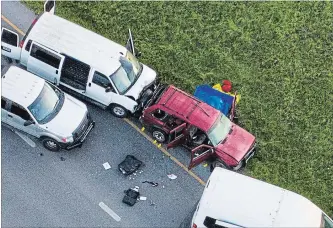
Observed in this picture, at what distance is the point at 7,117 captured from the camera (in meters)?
18.0

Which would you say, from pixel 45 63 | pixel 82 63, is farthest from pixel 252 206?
pixel 45 63

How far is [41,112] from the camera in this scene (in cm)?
1805

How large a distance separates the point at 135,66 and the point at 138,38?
2.43m

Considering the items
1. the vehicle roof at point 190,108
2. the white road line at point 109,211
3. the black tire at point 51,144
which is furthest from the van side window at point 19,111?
the vehicle roof at point 190,108

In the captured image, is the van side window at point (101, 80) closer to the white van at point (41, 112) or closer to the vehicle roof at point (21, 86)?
the white van at point (41, 112)

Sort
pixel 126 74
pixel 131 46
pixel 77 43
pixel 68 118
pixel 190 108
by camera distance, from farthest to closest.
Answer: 1. pixel 131 46
2. pixel 126 74
3. pixel 77 43
4. pixel 190 108
5. pixel 68 118

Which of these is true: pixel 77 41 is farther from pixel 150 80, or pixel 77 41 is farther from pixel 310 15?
pixel 310 15

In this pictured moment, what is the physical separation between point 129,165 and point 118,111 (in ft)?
6.74

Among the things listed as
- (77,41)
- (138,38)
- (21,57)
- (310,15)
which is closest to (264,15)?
(310,15)

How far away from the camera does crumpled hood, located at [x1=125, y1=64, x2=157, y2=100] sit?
753 inches

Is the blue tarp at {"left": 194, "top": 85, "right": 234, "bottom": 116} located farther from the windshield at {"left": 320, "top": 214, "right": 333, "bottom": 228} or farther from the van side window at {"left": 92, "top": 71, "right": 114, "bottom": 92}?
the windshield at {"left": 320, "top": 214, "right": 333, "bottom": 228}

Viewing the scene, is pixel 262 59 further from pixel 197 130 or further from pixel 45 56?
pixel 45 56

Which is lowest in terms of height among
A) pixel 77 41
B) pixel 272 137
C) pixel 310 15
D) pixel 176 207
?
pixel 176 207

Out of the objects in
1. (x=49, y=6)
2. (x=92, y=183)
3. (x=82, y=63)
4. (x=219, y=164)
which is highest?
(x=49, y=6)
